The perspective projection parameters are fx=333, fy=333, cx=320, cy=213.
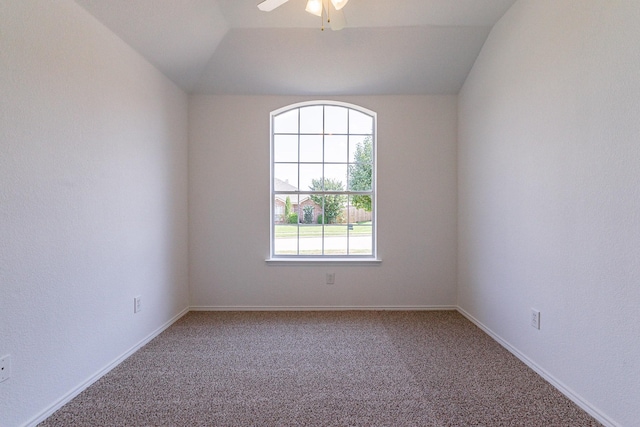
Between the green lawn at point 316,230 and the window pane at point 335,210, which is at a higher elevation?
the window pane at point 335,210

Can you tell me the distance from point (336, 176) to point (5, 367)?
2.91 metres

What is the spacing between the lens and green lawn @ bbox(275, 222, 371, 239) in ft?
12.0

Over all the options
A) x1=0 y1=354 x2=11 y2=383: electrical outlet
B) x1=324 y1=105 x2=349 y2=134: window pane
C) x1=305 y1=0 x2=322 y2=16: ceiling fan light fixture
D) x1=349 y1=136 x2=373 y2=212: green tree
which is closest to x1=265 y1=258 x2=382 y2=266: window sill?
x1=349 y1=136 x2=373 y2=212: green tree

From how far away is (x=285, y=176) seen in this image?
12.0 ft

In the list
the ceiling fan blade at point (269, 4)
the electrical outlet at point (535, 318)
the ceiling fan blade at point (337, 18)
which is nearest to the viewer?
the ceiling fan blade at point (269, 4)

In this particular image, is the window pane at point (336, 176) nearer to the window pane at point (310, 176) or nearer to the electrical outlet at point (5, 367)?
the window pane at point (310, 176)

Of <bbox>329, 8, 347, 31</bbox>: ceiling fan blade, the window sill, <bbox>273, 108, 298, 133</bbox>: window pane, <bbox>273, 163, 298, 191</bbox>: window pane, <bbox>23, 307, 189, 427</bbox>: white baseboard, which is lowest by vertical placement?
<bbox>23, 307, 189, 427</bbox>: white baseboard

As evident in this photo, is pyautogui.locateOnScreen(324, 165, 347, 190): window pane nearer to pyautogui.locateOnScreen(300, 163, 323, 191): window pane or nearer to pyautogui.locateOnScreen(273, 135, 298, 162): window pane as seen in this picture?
pyautogui.locateOnScreen(300, 163, 323, 191): window pane

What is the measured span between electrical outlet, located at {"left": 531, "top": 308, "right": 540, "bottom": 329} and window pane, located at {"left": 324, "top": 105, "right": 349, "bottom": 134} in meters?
2.40

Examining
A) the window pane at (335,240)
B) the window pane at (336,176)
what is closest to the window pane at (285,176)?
the window pane at (336,176)

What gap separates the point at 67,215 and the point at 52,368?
83 cm

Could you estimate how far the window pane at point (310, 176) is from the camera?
3672mm

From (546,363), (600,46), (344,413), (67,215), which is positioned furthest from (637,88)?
(67,215)

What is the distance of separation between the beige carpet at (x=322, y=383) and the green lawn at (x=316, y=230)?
1025 mm
